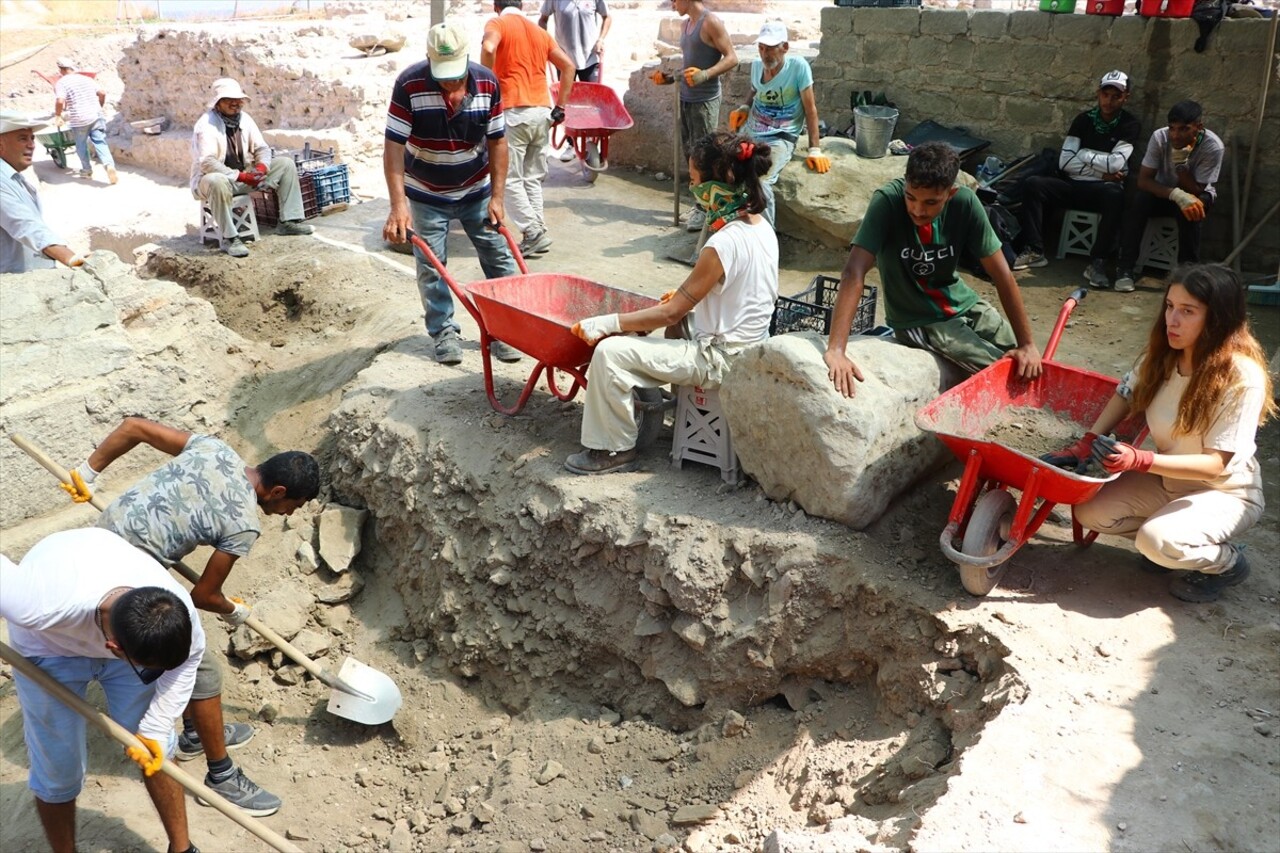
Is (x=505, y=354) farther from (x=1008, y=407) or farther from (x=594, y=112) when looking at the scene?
(x=594, y=112)

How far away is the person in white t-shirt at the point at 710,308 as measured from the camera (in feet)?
14.1

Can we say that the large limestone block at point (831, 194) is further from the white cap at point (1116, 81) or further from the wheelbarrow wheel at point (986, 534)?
the wheelbarrow wheel at point (986, 534)

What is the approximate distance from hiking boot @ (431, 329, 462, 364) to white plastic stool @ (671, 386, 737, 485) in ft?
5.99

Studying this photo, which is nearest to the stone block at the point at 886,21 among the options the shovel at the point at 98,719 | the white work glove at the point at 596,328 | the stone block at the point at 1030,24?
the stone block at the point at 1030,24

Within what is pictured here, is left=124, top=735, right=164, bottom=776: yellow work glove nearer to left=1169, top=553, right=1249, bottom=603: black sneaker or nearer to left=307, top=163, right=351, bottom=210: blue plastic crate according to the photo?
left=1169, top=553, right=1249, bottom=603: black sneaker

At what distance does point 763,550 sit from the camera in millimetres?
4258

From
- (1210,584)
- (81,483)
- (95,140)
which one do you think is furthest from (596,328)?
(95,140)

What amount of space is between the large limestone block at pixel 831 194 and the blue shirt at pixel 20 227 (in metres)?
5.11

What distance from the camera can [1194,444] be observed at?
3764 mm

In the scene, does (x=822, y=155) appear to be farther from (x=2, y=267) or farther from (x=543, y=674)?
(x=2, y=267)

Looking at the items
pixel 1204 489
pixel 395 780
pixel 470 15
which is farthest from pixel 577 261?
pixel 470 15

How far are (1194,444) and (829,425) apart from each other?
4.44 ft

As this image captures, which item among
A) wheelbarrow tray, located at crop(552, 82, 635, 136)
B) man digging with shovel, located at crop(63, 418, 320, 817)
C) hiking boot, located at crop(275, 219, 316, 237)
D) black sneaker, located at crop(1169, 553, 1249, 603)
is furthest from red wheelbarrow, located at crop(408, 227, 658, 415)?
wheelbarrow tray, located at crop(552, 82, 635, 136)

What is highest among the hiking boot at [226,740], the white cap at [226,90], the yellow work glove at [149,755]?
the white cap at [226,90]
